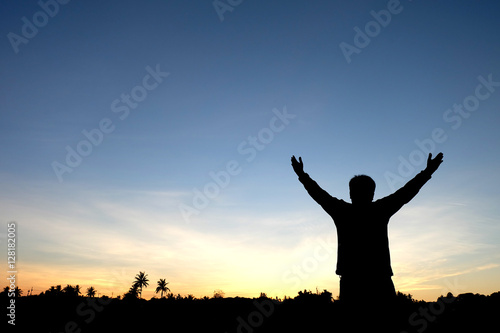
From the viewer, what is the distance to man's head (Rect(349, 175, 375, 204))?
11.7 feet

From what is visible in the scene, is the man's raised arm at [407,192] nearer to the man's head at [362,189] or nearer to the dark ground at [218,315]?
the man's head at [362,189]

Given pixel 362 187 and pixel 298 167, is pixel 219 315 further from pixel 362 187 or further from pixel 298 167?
pixel 362 187

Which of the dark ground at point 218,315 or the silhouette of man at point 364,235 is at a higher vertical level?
the silhouette of man at point 364,235

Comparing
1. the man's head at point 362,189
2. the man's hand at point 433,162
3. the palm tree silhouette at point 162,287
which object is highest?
the man's hand at point 433,162

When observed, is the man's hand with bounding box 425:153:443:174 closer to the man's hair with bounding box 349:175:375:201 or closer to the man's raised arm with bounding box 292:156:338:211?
the man's hair with bounding box 349:175:375:201

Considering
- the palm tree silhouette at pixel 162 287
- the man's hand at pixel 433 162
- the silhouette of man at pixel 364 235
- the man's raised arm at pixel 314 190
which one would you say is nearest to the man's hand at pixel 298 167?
the man's raised arm at pixel 314 190

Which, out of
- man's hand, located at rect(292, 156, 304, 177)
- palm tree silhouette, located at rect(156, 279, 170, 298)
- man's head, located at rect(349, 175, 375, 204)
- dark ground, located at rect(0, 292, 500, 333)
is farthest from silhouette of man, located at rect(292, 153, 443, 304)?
palm tree silhouette, located at rect(156, 279, 170, 298)

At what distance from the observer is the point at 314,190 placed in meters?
3.92

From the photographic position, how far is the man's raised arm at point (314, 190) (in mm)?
3762

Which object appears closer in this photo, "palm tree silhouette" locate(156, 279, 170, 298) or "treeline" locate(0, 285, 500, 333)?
"treeline" locate(0, 285, 500, 333)

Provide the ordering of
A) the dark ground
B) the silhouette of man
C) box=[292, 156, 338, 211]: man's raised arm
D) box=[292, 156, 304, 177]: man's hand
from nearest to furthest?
the silhouette of man → box=[292, 156, 338, 211]: man's raised arm → box=[292, 156, 304, 177]: man's hand → the dark ground

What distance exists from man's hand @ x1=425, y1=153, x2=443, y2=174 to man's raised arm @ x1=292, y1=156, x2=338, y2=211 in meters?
1.44

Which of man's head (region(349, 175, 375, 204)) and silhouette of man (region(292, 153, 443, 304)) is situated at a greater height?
man's head (region(349, 175, 375, 204))

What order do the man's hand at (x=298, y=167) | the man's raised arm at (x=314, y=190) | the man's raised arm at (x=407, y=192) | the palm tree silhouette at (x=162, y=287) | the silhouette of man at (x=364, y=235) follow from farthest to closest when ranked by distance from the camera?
the palm tree silhouette at (x=162, y=287), the man's hand at (x=298, y=167), the man's raised arm at (x=314, y=190), the man's raised arm at (x=407, y=192), the silhouette of man at (x=364, y=235)
